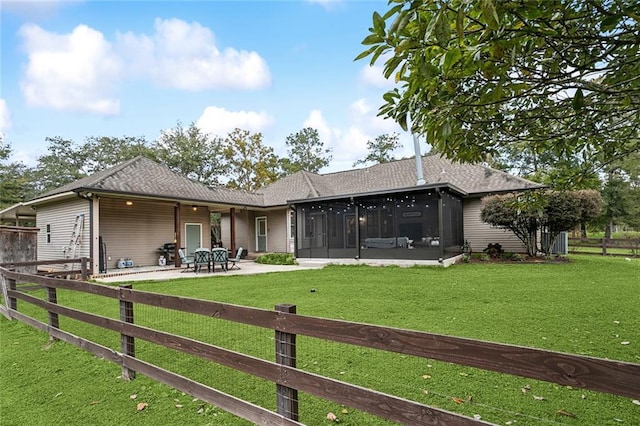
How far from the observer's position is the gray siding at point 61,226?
1164cm

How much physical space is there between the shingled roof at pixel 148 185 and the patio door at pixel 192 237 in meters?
1.76

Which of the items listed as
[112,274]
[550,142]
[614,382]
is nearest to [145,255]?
[112,274]

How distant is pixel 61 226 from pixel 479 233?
57.4 feet

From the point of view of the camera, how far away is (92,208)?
11227mm

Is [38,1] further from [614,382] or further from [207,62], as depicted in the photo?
[614,382]

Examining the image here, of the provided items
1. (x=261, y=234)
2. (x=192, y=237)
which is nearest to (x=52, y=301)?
(x=192, y=237)

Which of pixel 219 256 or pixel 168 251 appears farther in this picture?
pixel 168 251

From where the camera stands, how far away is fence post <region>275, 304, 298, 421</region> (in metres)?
2.09

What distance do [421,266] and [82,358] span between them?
9.92m

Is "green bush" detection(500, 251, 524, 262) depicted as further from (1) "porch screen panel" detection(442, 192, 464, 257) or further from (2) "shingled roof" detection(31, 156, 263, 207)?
(2) "shingled roof" detection(31, 156, 263, 207)

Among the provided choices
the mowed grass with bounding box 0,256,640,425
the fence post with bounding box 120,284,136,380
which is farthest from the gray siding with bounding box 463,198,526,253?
the fence post with bounding box 120,284,136,380

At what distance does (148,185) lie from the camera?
1331 cm

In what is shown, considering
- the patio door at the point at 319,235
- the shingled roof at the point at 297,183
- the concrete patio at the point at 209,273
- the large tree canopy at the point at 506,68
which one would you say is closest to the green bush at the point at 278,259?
the concrete patio at the point at 209,273

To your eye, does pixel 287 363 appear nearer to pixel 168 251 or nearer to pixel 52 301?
pixel 52 301
